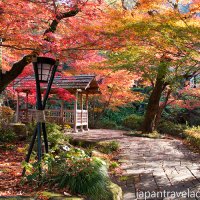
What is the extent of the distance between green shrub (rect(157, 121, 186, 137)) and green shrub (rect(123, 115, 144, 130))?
1.65m

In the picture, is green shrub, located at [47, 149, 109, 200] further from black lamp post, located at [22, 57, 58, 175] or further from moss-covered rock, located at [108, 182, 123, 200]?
black lamp post, located at [22, 57, 58, 175]

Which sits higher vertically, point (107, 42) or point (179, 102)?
point (107, 42)

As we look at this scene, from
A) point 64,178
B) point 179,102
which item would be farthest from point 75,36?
point 179,102

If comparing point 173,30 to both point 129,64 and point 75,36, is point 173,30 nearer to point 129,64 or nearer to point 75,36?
point 75,36

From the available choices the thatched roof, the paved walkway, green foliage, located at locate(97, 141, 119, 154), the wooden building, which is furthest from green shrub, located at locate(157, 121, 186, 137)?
green foliage, located at locate(97, 141, 119, 154)

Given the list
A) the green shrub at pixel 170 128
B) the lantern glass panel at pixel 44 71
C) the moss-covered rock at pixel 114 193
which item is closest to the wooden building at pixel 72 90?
the green shrub at pixel 170 128

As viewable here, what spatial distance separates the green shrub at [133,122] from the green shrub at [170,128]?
1.65 m

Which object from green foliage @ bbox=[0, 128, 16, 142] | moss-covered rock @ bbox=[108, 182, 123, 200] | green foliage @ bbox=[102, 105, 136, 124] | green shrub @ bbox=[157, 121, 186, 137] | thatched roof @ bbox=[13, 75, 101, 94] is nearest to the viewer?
moss-covered rock @ bbox=[108, 182, 123, 200]

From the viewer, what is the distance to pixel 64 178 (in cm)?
438

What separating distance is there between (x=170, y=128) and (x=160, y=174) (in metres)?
13.7

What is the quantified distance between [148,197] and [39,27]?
488 cm

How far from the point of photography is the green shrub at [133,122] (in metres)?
20.8

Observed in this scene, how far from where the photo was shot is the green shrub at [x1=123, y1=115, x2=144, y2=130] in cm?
2081

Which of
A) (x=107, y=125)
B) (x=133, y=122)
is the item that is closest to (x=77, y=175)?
(x=107, y=125)
